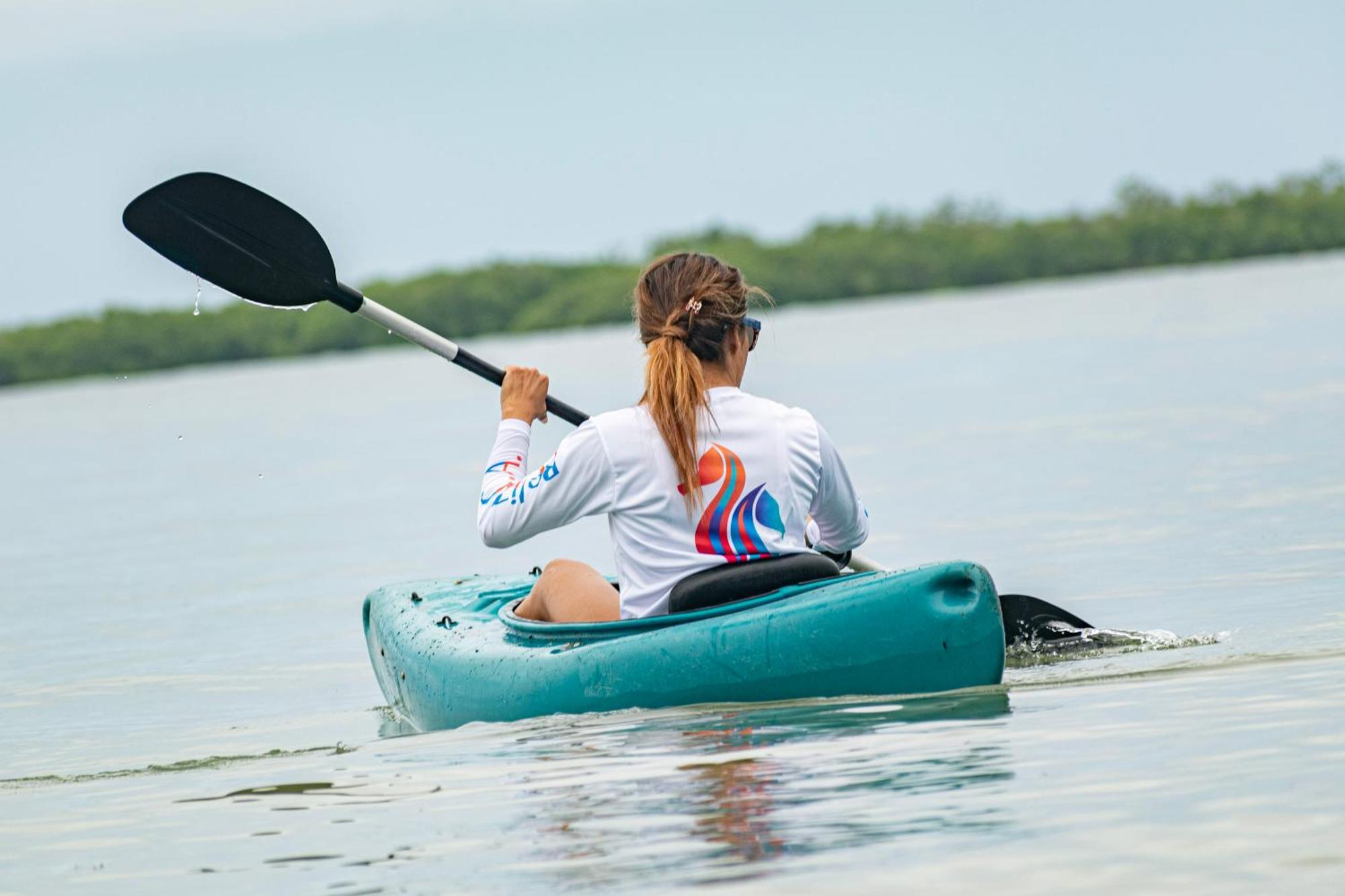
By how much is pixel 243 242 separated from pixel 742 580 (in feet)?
8.11

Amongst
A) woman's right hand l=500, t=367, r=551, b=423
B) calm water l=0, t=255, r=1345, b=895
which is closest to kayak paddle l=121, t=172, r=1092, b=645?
woman's right hand l=500, t=367, r=551, b=423

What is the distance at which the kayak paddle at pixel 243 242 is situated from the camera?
645 cm

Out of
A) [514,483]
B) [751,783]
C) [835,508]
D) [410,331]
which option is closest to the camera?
[751,783]

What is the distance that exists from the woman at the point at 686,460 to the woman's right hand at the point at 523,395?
213 mm

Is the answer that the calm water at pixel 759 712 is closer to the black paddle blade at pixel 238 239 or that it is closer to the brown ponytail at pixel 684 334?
the brown ponytail at pixel 684 334

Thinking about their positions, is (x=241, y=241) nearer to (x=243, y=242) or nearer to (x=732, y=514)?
(x=243, y=242)

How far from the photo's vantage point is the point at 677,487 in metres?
4.72

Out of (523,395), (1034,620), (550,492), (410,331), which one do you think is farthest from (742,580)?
(410,331)

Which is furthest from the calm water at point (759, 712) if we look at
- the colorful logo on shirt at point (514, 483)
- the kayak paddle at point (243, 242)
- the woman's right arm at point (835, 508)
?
the kayak paddle at point (243, 242)

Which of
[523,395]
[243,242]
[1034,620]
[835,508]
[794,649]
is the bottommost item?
[1034,620]

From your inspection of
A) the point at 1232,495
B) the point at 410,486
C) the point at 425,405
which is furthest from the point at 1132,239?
the point at 1232,495

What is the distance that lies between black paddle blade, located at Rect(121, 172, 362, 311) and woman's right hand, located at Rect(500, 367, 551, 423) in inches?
62.3

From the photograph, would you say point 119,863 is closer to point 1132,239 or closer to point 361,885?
point 361,885

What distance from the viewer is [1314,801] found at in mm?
3643
